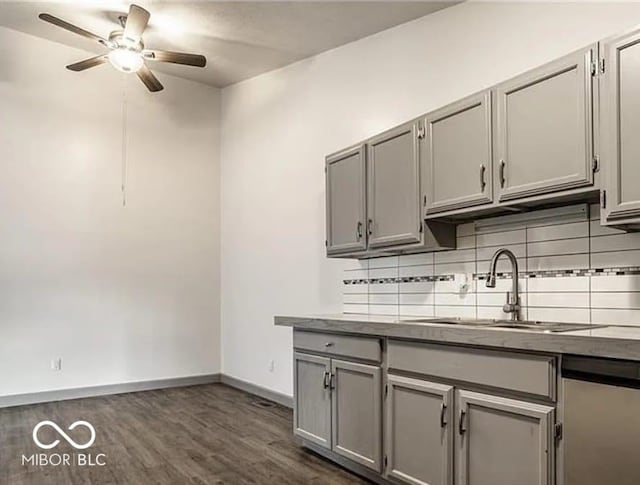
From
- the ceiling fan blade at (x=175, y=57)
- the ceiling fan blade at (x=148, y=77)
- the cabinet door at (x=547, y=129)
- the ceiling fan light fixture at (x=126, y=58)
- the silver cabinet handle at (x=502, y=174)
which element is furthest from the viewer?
the ceiling fan blade at (x=148, y=77)

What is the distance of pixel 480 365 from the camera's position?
2.29 metres

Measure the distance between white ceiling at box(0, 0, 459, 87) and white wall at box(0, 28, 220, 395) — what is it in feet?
1.75

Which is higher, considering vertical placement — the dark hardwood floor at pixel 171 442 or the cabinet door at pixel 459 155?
the cabinet door at pixel 459 155

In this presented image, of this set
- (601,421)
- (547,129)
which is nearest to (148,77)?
(547,129)

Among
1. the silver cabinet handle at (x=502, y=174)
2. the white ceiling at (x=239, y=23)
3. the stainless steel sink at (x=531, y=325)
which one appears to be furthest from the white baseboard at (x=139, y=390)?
Result: the white ceiling at (x=239, y=23)

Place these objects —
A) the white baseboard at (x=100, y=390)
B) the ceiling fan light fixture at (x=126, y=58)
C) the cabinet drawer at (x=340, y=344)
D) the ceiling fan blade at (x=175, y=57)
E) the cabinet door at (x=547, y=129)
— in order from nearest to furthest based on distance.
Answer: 1. the cabinet door at (x=547, y=129)
2. the cabinet drawer at (x=340, y=344)
3. the ceiling fan light fixture at (x=126, y=58)
4. the ceiling fan blade at (x=175, y=57)
5. the white baseboard at (x=100, y=390)

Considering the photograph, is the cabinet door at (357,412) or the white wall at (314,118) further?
the white wall at (314,118)

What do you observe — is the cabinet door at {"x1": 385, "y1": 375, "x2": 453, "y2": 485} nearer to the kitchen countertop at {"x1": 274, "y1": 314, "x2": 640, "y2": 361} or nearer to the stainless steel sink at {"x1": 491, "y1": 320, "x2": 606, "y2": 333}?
the kitchen countertop at {"x1": 274, "y1": 314, "x2": 640, "y2": 361}

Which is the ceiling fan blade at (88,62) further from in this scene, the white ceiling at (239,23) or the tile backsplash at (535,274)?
the tile backsplash at (535,274)

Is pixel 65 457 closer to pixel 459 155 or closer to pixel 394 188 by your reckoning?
pixel 394 188

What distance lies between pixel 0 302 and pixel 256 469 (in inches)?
120

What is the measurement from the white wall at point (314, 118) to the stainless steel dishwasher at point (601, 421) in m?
1.76

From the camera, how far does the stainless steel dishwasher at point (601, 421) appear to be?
1740 mm

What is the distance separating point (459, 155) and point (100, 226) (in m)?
3.89
